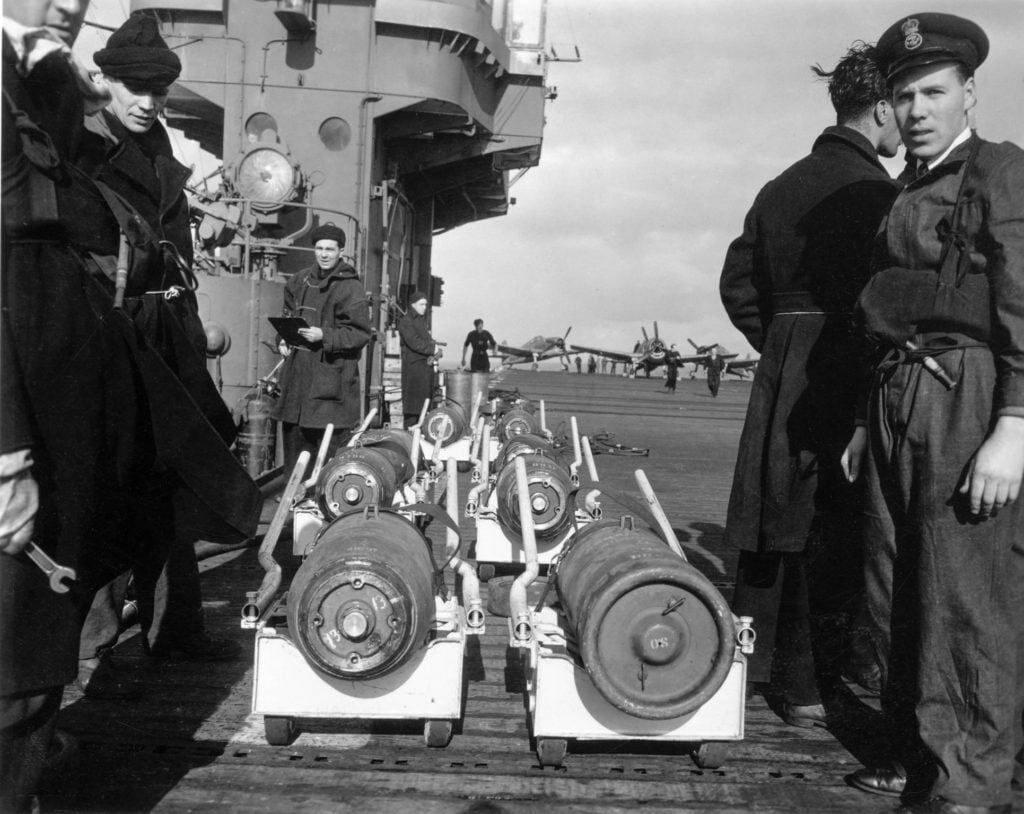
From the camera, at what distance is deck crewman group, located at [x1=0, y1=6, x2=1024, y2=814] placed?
194cm

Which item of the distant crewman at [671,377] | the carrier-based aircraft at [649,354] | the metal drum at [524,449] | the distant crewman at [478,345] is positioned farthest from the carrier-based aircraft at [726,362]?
the metal drum at [524,449]

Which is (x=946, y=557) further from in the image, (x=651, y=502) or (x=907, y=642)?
(x=651, y=502)

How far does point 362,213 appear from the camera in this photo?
1487 centimetres

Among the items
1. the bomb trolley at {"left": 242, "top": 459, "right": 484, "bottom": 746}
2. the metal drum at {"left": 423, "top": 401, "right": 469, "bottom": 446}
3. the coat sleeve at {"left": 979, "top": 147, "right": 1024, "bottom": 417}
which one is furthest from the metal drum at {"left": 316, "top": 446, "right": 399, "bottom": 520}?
the metal drum at {"left": 423, "top": 401, "right": 469, "bottom": 446}

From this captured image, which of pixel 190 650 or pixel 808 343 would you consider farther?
pixel 190 650

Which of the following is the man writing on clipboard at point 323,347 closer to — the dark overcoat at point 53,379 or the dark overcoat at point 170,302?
the dark overcoat at point 170,302

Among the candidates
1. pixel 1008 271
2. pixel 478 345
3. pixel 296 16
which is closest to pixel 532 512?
pixel 1008 271

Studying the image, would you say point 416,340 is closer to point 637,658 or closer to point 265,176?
point 265,176

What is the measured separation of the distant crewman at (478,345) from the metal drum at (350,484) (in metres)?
16.4

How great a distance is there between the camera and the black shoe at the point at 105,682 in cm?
328

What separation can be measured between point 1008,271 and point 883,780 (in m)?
1.44

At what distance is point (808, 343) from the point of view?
331 centimetres

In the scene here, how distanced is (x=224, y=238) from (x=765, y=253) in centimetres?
1039

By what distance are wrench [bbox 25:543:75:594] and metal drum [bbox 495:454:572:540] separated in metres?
Answer: 3.18
